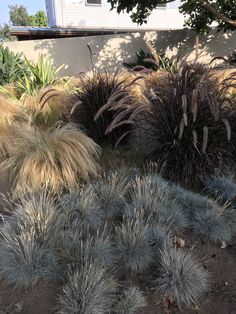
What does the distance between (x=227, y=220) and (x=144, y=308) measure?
1.23m

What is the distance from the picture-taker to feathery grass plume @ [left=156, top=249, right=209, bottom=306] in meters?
2.58

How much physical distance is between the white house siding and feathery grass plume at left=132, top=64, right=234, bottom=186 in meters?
16.2

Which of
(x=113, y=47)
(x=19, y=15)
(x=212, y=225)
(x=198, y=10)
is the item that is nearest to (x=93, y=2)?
(x=113, y=47)

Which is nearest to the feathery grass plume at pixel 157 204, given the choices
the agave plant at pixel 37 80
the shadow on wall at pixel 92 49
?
the agave plant at pixel 37 80

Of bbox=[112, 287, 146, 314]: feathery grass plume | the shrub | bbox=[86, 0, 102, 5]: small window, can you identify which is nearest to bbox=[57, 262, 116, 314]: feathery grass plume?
bbox=[112, 287, 146, 314]: feathery grass plume

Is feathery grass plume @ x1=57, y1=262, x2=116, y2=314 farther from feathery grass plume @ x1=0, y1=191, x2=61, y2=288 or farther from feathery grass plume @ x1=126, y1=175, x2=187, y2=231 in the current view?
feathery grass plume @ x1=126, y1=175, x2=187, y2=231

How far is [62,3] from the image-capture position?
1872 cm

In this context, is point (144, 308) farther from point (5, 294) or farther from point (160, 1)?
point (160, 1)

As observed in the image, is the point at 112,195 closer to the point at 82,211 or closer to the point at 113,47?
the point at 82,211

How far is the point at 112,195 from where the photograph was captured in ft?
11.6

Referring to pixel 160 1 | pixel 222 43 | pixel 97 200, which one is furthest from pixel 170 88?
pixel 222 43

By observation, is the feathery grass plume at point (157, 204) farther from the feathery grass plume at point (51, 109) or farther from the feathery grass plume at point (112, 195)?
the feathery grass plume at point (51, 109)

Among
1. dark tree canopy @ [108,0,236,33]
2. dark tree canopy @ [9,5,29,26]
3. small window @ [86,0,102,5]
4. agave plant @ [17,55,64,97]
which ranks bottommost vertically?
dark tree canopy @ [9,5,29,26]

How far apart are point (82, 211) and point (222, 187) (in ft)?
5.09
